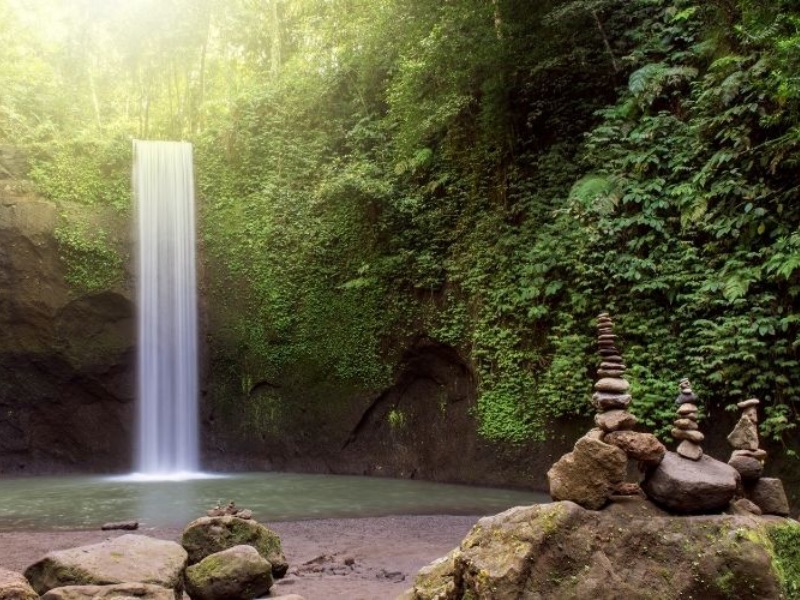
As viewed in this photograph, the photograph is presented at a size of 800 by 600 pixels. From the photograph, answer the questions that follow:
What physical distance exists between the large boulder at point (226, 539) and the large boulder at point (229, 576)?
0.51 metres

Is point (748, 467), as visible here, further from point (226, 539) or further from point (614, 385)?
point (226, 539)

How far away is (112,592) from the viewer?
455cm

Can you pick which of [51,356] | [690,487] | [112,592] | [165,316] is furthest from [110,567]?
[165,316]

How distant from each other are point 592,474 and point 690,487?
0.59 m

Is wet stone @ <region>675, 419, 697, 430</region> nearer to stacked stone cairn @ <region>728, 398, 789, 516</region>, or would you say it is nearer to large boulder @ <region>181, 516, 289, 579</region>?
stacked stone cairn @ <region>728, 398, 789, 516</region>

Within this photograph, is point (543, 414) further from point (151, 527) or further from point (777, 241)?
point (151, 527)

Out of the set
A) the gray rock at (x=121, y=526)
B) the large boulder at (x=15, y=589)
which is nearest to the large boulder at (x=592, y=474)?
the large boulder at (x=15, y=589)

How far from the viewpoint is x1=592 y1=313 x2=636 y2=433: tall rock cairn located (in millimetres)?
4621

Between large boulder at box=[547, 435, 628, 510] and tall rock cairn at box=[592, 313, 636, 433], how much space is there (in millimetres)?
249

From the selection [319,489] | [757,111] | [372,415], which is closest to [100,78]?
[372,415]

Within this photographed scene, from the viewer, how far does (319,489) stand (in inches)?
466

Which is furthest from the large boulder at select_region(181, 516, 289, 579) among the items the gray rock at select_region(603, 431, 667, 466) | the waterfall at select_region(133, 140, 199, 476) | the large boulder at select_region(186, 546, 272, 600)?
the waterfall at select_region(133, 140, 199, 476)

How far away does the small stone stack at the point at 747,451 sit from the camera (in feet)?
15.6

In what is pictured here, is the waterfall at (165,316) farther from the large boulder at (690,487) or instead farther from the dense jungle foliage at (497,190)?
the large boulder at (690,487)
